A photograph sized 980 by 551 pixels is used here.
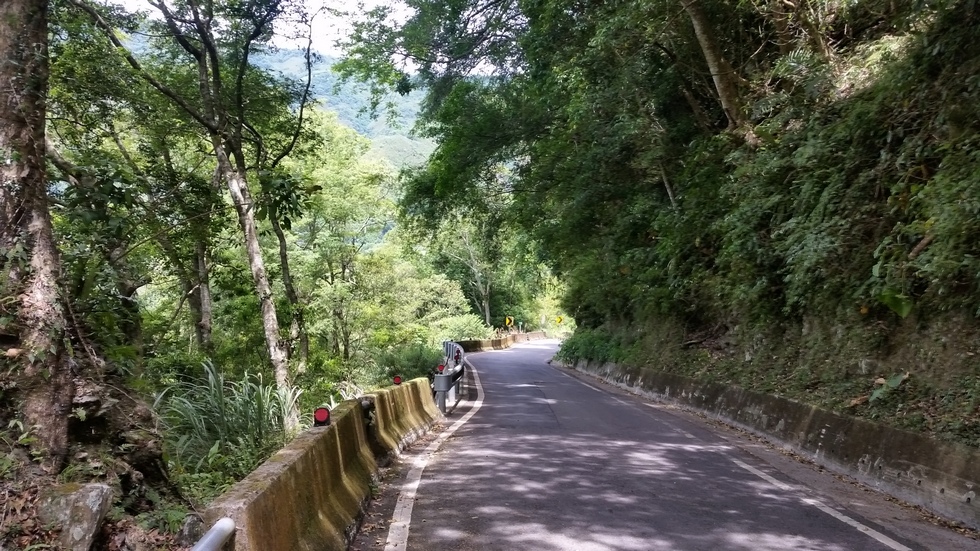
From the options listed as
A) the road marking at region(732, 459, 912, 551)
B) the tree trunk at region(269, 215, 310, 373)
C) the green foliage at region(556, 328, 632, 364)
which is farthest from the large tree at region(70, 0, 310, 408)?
the green foliage at region(556, 328, 632, 364)

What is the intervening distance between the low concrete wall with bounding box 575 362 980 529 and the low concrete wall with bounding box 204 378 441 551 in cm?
523

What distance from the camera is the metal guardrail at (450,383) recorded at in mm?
13656

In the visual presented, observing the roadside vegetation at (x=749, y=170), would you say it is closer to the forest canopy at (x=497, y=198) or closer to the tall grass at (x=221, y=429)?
the forest canopy at (x=497, y=198)

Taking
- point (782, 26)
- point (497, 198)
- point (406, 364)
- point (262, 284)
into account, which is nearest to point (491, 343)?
point (497, 198)

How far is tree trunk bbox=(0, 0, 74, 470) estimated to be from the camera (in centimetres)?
386

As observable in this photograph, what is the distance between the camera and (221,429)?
7090 millimetres

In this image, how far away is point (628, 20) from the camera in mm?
12492

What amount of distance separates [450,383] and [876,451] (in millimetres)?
8371

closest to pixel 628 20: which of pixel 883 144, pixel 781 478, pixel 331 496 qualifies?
pixel 883 144

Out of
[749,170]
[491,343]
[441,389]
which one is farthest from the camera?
[491,343]

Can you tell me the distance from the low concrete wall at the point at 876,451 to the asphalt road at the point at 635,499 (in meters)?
0.26

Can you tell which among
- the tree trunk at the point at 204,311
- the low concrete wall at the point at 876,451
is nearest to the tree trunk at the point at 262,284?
the tree trunk at the point at 204,311

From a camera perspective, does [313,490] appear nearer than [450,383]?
Yes

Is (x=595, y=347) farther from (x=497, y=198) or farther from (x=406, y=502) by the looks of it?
(x=406, y=502)
